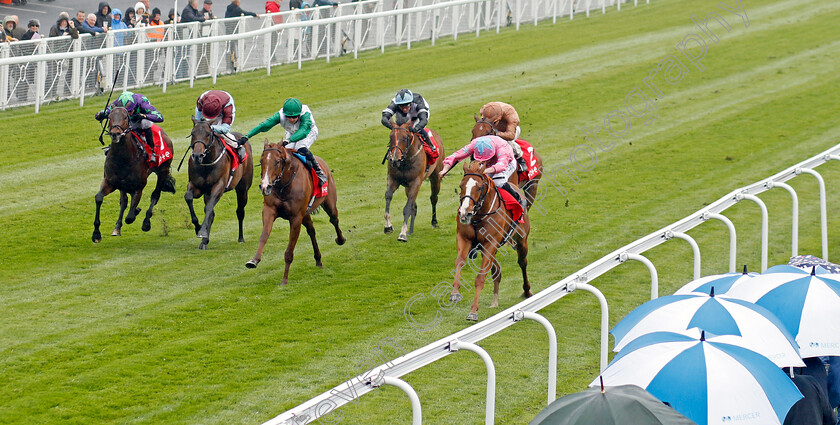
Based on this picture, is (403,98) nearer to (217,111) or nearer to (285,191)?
(217,111)

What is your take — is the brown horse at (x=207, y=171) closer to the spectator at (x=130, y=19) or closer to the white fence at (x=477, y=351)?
the white fence at (x=477, y=351)

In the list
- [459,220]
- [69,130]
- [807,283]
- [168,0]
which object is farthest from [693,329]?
[168,0]

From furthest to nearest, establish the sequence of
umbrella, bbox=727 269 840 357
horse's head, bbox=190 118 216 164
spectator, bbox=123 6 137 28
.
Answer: spectator, bbox=123 6 137 28
horse's head, bbox=190 118 216 164
umbrella, bbox=727 269 840 357

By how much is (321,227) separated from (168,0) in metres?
16.7

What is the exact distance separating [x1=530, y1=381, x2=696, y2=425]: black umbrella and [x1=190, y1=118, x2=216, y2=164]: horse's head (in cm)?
732

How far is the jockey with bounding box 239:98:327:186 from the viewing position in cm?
1025

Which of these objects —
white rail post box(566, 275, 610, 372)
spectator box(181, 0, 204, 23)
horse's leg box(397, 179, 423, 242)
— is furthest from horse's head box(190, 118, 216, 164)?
spectator box(181, 0, 204, 23)

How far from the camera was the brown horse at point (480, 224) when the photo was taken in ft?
28.4

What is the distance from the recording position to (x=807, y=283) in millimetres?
6156

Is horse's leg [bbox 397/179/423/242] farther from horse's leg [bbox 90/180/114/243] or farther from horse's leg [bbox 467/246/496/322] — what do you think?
horse's leg [bbox 90/180/114/243]

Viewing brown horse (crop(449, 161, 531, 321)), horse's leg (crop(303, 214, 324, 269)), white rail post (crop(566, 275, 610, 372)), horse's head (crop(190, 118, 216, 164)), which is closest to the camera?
white rail post (crop(566, 275, 610, 372))

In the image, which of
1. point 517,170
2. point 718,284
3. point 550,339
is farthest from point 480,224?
point 550,339

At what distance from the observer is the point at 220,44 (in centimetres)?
1914

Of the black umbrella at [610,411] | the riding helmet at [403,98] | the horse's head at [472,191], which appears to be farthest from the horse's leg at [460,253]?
the black umbrella at [610,411]
